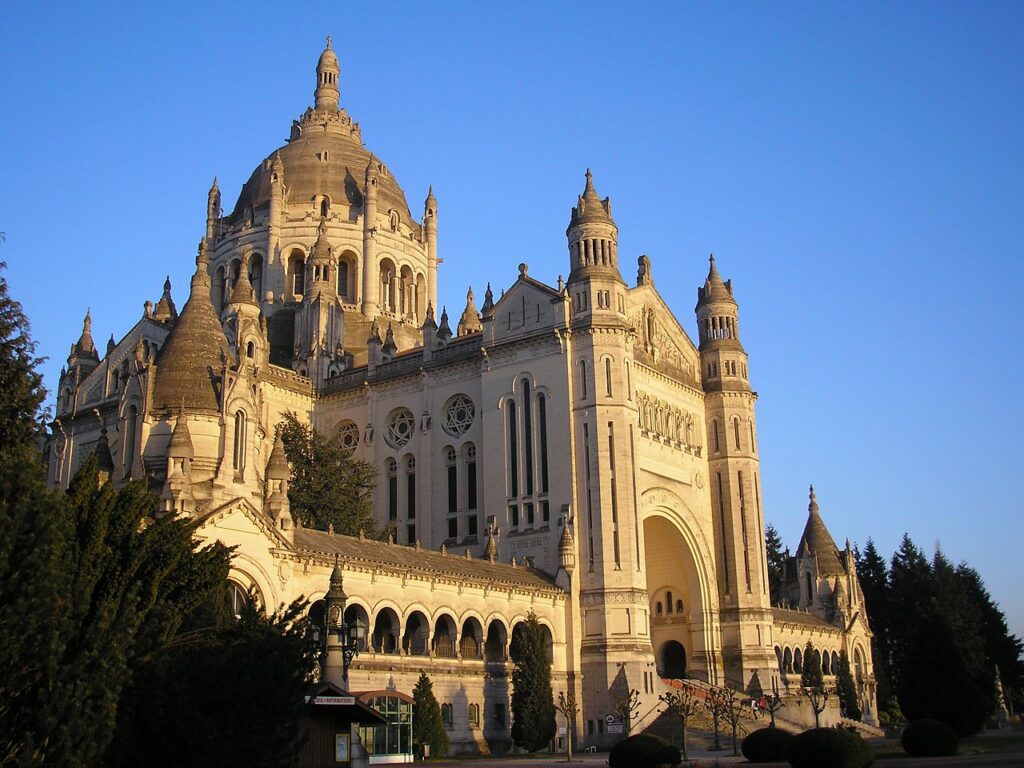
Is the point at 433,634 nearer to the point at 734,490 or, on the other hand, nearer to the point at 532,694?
the point at 532,694

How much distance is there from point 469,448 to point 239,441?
20.7 metres

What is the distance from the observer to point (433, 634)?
48969 mm

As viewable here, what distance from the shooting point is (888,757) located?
40.6 meters

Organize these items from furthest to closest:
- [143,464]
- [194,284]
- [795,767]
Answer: [194,284] < [143,464] < [795,767]

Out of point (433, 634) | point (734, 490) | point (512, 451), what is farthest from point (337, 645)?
point (734, 490)

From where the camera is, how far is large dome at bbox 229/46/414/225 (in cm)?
8319

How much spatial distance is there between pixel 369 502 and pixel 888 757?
32.5 meters

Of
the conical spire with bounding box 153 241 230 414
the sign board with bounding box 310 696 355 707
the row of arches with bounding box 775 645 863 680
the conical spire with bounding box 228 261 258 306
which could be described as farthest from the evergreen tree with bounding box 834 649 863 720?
the sign board with bounding box 310 696 355 707

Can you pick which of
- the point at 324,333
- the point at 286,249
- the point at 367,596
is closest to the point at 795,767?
the point at 367,596

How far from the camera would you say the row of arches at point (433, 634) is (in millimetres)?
45375

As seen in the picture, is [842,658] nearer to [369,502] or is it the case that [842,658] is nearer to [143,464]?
[369,502]

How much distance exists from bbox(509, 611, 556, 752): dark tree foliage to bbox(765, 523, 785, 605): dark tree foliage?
54.1 metres

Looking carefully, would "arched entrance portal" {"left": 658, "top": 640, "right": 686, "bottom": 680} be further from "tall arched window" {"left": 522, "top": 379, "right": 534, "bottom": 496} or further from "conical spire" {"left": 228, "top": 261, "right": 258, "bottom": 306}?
"conical spire" {"left": 228, "top": 261, "right": 258, "bottom": 306}

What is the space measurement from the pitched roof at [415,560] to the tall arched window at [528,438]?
15.8ft
